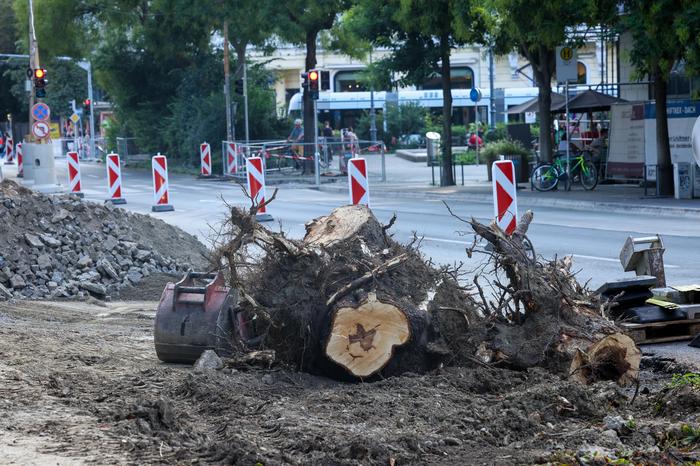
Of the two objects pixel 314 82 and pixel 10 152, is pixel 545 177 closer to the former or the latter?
pixel 314 82

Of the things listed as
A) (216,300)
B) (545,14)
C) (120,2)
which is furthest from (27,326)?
(120,2)

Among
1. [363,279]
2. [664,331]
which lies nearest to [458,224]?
[664,331]

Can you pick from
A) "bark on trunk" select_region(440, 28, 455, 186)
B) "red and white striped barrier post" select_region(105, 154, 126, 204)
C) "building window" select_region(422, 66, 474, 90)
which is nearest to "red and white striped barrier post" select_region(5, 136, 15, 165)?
"building window" select_region(422, 66, 474, 90)

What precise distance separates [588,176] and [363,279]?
881 inches

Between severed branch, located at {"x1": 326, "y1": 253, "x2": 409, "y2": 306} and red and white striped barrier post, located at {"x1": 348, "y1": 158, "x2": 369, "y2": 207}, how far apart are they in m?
9.43

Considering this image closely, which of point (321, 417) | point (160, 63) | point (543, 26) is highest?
point (160, 63)

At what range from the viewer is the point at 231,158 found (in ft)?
131

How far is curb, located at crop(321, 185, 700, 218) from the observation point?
21.7 metres

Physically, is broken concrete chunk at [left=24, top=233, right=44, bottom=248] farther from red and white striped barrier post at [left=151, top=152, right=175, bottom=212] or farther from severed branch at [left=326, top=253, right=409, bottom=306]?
red and white striped barrier post at [left=151, top=152, right=175, bottom=212]

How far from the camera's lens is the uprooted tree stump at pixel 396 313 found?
7.08 meters

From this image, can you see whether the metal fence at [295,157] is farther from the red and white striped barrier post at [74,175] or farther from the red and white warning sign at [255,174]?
the red and white warning sign at [255,174]

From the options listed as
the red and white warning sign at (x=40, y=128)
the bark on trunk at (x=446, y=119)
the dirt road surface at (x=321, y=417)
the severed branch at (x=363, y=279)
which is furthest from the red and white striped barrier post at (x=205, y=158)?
the severed branch at (x=363, y=279)

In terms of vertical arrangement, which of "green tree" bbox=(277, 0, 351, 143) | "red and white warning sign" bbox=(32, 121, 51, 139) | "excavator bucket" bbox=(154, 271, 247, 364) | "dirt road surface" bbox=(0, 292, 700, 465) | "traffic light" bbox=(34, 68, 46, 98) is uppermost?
"green tree" bbox=(277, 0, 351, 143)

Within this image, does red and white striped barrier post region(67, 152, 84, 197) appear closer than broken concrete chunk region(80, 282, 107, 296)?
No
